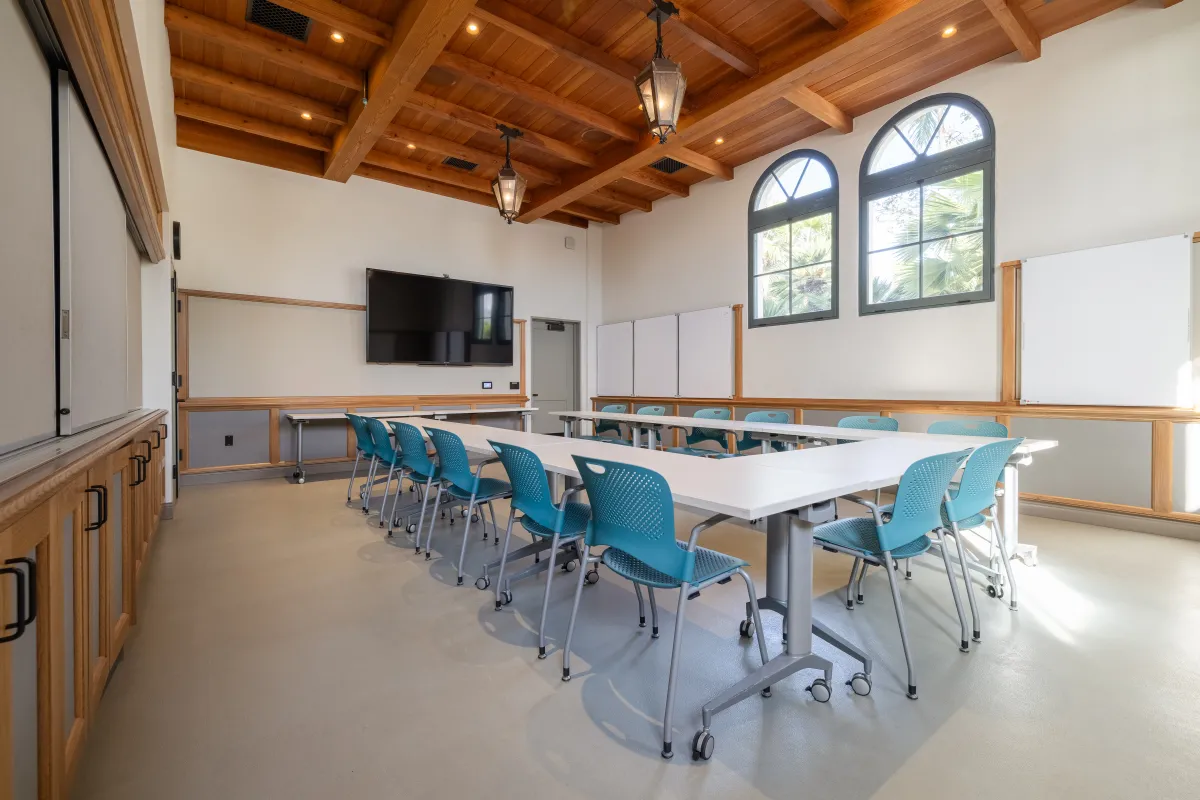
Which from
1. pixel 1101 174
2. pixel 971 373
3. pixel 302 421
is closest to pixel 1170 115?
pixel 1101 174

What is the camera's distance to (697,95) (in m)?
4.85

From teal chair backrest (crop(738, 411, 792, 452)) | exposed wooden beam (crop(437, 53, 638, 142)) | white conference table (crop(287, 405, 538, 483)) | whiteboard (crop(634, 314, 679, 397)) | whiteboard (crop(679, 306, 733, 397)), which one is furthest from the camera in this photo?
whiteboard (crop(634, 314, 679, 397))

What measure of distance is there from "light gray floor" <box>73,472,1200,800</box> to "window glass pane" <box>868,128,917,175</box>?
3.92 metres

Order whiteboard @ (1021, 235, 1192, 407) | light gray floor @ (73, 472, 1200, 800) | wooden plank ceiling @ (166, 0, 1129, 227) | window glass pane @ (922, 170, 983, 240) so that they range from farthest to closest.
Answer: window glass pane @ (922, 170, 983, 240)
wooden plank ceiling @ (166, 0, 1129, 227)
whiteboard @ (1021, 235, 1192, 407)
light gray floor @ (73, 472, 1200, 800)

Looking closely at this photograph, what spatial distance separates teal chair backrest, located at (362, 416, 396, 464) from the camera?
159 inches

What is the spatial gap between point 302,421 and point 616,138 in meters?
4.59

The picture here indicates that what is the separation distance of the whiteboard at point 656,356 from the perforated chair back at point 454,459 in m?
4.63

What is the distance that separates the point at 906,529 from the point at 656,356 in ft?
19.0

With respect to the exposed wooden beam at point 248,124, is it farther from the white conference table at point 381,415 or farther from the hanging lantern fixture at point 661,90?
the hanging lantern fixture at point 661,90

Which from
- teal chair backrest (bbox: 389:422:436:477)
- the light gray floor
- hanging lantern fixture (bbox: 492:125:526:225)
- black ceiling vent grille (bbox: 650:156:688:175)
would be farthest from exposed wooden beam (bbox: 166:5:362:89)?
the light gray floor

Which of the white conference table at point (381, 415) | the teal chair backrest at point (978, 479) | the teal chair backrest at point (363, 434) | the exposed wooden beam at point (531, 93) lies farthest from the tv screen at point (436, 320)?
the teal chair backrest at point (978, 479)

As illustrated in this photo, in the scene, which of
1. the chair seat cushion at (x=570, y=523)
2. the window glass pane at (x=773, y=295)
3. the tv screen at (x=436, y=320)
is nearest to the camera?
the chair seat cushion at (x=570, y=523)

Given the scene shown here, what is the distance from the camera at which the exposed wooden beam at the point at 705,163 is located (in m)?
5.86

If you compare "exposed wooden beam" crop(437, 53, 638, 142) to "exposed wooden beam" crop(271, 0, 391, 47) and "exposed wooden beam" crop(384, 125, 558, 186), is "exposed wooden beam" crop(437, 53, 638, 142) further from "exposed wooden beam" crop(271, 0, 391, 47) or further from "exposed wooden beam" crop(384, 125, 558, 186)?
"exposed wooden beam" crop(384, 125, 558, 186)
